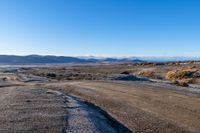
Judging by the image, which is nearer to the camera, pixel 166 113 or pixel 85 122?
pixel 85 122

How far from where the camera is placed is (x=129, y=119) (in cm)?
2042

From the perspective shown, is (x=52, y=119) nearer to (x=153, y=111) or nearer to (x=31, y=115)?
(x=31, y=115)

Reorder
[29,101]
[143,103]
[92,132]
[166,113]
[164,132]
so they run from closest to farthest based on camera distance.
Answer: [92,132] → [164,132] → [166,113] → [29,101] → [143,103]

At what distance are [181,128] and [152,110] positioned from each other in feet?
17.8

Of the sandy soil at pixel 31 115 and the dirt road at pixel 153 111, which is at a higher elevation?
the sandy soil at pixel 31 115

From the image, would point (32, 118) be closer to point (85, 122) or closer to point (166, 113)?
point (85, 122)

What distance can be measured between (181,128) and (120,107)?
24.1 feet

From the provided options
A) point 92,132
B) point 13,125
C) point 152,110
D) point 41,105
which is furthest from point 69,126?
point 152,110

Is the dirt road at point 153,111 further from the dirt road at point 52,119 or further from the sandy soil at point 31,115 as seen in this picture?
the sandy soil at point 31,115

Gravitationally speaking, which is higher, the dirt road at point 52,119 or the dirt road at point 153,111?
the dirt road at point 52,119

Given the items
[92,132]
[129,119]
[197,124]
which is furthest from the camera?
[129,119]

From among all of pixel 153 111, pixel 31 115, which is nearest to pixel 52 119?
pixel 31 115

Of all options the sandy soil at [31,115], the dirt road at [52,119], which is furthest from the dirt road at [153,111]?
the sandy soil at [31,115]

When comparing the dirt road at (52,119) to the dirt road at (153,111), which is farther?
the dirt road at (153,111)
